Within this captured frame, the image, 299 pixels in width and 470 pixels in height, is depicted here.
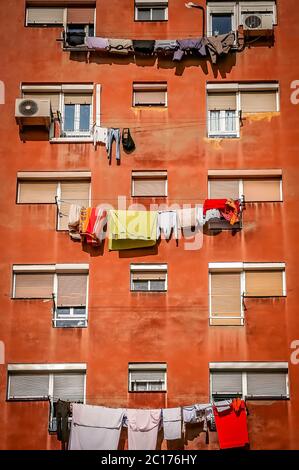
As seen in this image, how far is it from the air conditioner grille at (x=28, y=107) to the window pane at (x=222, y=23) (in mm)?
6024

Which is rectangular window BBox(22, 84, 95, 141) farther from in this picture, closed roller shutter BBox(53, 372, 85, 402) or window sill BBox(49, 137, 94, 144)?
closed roller shutter BBox(53, 372, 85, 402)

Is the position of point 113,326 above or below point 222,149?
below

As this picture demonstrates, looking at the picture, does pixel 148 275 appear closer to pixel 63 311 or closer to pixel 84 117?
pixel 63 311

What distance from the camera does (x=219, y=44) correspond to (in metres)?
24.8

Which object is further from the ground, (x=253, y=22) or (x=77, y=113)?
(x=253, y=22)

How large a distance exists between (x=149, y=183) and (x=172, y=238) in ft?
6.05

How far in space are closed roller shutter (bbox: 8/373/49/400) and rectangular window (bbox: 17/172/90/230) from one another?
476 cm

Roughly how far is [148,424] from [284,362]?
394 cm

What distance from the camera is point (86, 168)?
24.1m

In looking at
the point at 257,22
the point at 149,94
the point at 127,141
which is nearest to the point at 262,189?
the point at 127,141

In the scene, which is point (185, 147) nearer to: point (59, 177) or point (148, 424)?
point (59, 177)

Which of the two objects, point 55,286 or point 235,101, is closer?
point 55,286
